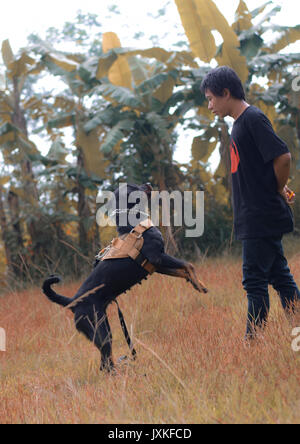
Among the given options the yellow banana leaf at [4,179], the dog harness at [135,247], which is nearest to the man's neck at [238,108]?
the dog harness at [135,247]

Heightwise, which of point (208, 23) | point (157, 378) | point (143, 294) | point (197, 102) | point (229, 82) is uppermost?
point (208, 23)

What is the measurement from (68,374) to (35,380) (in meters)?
0.24

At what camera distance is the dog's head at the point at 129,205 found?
2584 millimetres

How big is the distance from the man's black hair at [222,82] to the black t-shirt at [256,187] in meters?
0.13

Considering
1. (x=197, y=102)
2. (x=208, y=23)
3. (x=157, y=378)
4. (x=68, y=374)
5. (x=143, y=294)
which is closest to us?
(x=157, y=378)

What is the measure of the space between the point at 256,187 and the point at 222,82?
1.83 feet

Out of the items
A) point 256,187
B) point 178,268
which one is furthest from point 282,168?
point 178,268

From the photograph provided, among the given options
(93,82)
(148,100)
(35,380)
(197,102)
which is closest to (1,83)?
(93,82)

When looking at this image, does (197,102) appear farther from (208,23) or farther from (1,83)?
(1,83)

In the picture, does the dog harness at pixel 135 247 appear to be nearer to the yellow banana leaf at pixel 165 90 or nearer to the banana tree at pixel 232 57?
the banana tree at pixel 232 57

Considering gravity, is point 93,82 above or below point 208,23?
below

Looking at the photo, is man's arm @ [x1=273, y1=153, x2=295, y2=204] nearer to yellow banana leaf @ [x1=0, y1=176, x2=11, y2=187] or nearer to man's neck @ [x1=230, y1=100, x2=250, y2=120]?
man's neck @ [x1=230, y1=100, x2=250, y2=120]

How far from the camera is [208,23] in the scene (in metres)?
5.85

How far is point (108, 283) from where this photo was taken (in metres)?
2.50
